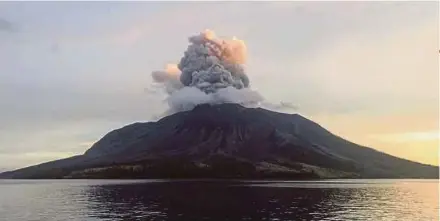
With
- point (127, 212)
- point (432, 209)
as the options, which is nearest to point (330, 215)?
point (432, 209)

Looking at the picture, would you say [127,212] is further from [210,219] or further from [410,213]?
[410,213]

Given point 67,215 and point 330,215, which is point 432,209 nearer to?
point 330,215

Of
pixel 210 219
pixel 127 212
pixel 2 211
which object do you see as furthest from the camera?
pixel 2 211

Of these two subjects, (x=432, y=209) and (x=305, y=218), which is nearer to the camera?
(x=305, y=218)

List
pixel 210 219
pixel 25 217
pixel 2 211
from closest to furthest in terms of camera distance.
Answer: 1. pixel 210 219
2. pixel 25 217
3. pixel 2 211

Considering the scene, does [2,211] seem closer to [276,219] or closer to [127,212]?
[127,212]

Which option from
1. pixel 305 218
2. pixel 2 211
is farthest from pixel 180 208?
pixel 2 211

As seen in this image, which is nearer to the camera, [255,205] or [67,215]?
[67,215]

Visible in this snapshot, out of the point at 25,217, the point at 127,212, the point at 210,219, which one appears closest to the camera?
the point at 210,219
